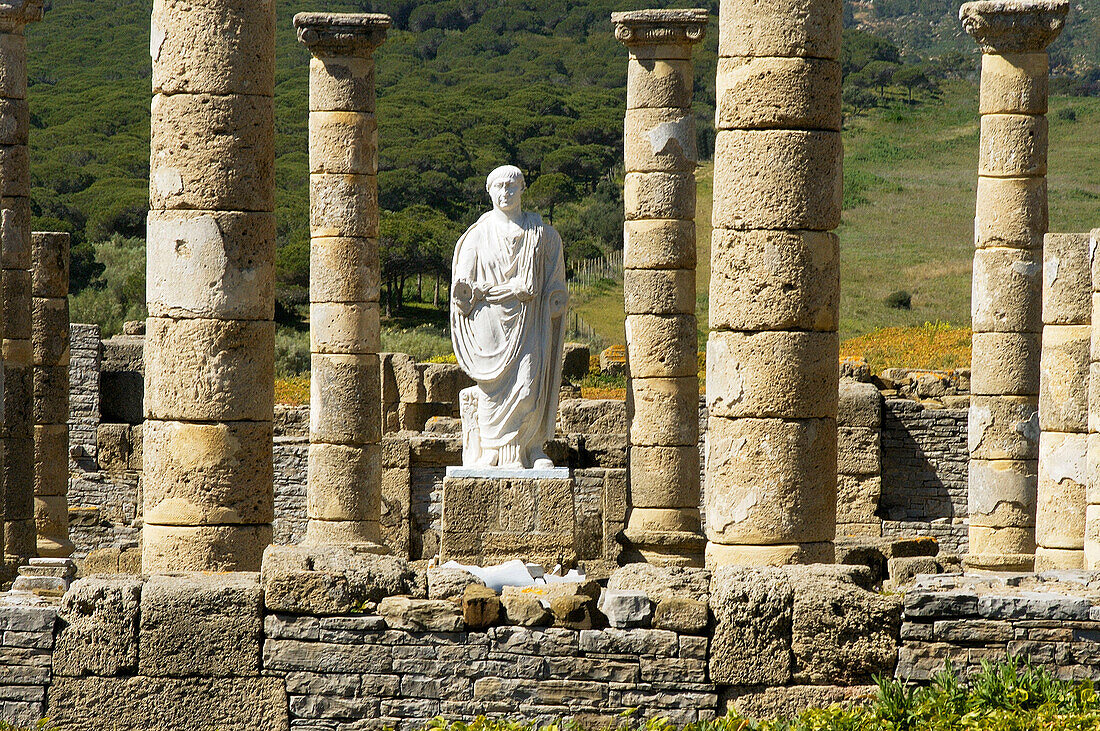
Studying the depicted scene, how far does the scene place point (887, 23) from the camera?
98.7m

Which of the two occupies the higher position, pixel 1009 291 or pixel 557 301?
pixel 1009 291

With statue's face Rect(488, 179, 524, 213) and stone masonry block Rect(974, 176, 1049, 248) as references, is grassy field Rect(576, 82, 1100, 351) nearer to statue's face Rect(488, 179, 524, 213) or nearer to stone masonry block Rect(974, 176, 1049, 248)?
stone masonry block Rect(974, 176, 1049, 248)

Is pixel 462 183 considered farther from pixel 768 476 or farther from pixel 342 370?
pixel 768 476

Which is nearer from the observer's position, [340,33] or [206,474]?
[206,474]

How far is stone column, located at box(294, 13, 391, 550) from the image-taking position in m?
13.9

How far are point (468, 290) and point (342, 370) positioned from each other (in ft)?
8.88

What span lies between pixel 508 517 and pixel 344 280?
3.86 metres

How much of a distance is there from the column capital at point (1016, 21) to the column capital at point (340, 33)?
5.41 meters

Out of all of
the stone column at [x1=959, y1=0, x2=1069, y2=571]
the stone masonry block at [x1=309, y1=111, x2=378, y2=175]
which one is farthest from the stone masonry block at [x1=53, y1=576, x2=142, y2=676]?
the stone column at [x1=959, y1=0, x2=1069, y2=571]

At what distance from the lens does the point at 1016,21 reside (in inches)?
542

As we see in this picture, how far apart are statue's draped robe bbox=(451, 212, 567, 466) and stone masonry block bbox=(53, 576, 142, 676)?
4610 millimetres

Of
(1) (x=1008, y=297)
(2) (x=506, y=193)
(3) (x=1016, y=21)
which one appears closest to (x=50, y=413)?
(2) (x=506, y=193)

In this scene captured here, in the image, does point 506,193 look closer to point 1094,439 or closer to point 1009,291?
point 1094,439

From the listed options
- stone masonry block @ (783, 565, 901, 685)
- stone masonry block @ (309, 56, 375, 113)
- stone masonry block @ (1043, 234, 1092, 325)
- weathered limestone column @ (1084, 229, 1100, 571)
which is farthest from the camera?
stone masonry block @ (309, 56, 375, 113)
